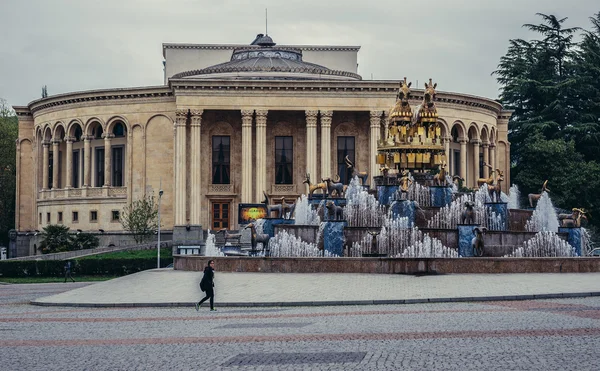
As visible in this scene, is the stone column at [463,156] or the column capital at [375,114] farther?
the stone column at [463,156]

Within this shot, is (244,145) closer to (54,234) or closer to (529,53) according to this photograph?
(54,234)

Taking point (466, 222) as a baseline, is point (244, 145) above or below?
above

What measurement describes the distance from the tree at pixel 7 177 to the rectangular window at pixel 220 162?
25.3 meters

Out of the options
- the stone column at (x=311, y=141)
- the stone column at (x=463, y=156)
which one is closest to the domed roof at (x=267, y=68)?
the stone column at (x=311, y=141)

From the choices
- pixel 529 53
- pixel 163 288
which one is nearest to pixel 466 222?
pixel 163 288

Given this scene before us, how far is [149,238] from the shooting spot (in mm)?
69625

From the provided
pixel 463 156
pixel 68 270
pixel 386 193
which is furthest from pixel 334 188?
pixel 463 156

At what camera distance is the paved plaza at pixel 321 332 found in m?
15.3

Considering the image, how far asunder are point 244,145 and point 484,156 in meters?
21.3

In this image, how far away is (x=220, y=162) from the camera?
72500 millimetres

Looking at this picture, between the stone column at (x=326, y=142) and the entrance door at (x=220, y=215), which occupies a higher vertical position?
the stone column at (x=326, y=142)

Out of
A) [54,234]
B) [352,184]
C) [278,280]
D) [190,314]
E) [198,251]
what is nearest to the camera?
[190,314]

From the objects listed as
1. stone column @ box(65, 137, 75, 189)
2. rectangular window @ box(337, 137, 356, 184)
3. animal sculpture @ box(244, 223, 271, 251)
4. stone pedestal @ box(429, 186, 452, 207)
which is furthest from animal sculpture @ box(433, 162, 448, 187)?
stone column @ box(65, 137, 75, 189)

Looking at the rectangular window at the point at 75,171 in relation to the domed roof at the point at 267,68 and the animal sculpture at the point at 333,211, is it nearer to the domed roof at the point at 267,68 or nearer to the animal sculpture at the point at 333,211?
the domed roof at the point at 267,68
